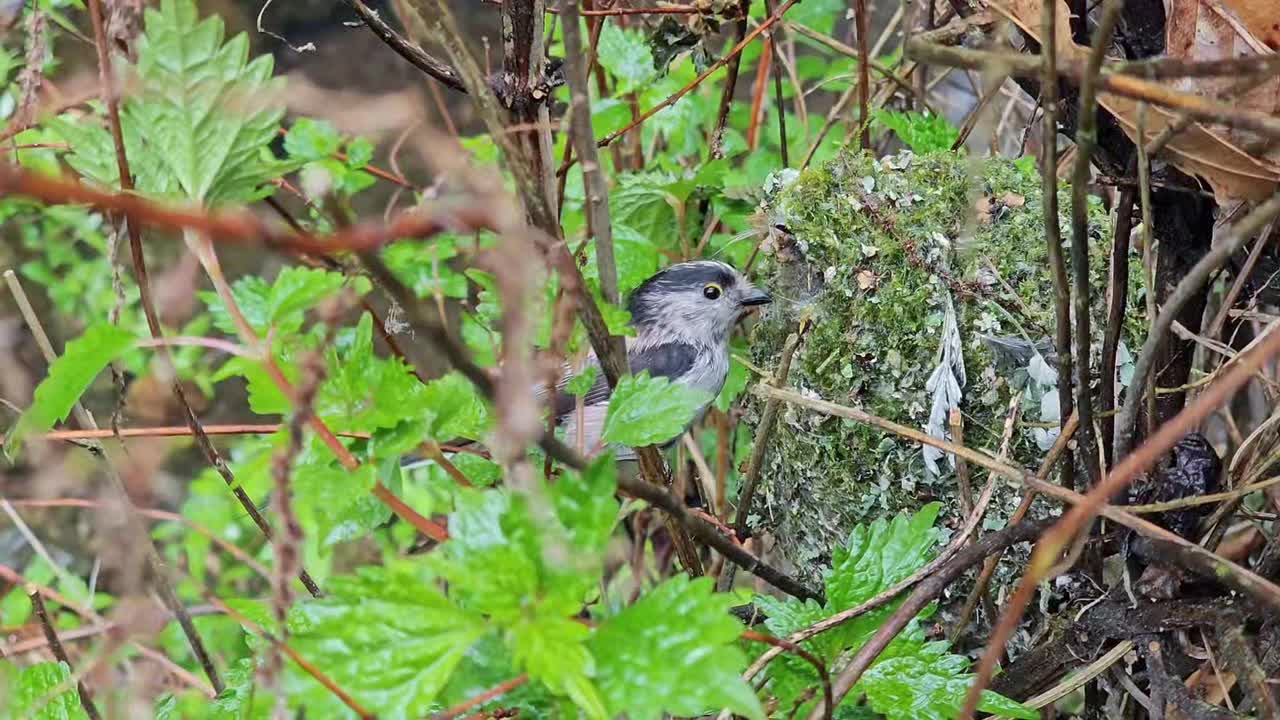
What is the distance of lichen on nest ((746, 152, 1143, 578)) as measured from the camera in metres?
2.62

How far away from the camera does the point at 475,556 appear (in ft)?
→ 3.88

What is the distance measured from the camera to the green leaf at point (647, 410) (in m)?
1.45

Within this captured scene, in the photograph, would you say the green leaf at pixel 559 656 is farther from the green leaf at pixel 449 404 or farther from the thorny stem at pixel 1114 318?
the thorny stem at pixel 1114 318

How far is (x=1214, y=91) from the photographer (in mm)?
1661

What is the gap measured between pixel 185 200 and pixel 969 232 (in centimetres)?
192

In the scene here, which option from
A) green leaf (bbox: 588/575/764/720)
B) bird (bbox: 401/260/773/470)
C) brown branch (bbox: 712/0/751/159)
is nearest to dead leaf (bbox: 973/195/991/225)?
brown branch (bbox: 712/0/751/159)

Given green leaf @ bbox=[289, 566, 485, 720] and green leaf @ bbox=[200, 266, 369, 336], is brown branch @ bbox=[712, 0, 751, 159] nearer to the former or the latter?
green leaf @ bbox=[200, 266, 369, 336]

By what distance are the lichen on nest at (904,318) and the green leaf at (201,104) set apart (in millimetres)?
1692

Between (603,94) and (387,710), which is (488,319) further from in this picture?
(603,94)

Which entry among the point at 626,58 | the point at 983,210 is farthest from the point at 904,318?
the point at 626,58

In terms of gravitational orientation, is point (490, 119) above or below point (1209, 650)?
above

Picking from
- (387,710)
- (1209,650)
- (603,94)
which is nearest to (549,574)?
(387,710)

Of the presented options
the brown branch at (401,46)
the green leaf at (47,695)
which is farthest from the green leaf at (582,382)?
the green leaf at (47,695)

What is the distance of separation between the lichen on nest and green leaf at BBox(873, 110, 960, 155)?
4 cm
